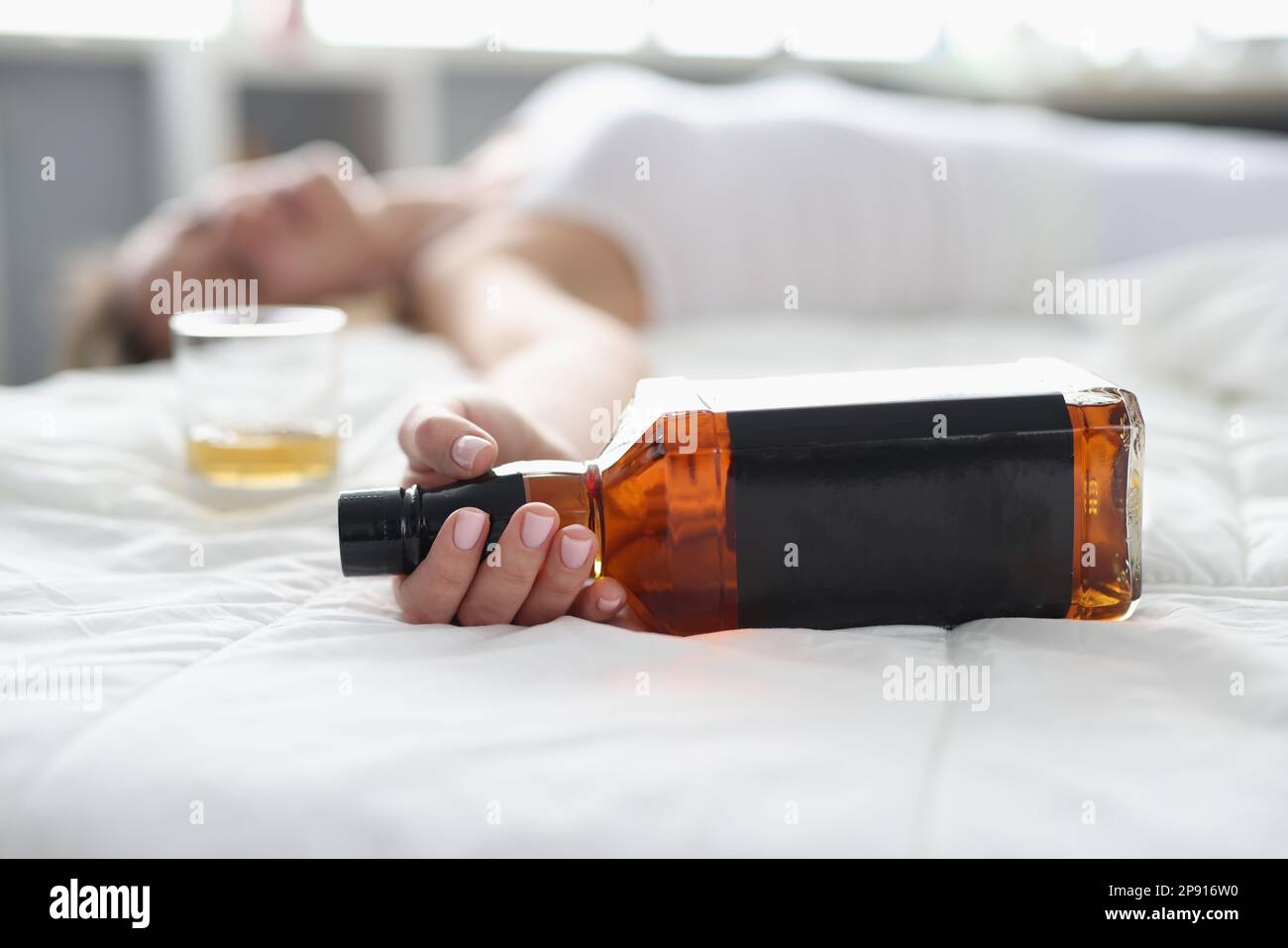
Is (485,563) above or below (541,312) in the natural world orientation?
below

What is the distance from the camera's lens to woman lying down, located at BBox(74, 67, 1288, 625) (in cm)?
135

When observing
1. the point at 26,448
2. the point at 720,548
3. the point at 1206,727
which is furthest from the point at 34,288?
the point at 1206,727

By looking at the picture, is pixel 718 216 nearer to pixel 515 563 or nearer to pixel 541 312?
pixel 541 312

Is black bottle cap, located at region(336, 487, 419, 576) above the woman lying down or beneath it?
beneath

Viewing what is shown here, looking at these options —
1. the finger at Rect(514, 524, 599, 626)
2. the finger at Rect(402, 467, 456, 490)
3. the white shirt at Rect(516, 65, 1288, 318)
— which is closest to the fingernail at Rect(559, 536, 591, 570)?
the finger at Rect(514, 524, 599, 626)

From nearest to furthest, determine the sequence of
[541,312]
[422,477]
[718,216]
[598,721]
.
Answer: [598,721]
[422,477]
[541,312]
[718,216]

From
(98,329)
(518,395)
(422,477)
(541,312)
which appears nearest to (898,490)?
(422,477)

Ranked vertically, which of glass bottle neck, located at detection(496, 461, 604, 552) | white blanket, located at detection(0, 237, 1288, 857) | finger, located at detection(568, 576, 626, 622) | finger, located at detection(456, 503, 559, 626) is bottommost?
white blanket, located at detection(0, 237, 1288, 857)

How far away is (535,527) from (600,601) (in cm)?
5

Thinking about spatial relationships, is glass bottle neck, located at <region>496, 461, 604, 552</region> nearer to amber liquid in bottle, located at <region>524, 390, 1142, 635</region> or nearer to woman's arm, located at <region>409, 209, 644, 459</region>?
amber liquid in bottle, located at <region>524, 390, 1142, 635</region>

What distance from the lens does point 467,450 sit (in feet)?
1.63

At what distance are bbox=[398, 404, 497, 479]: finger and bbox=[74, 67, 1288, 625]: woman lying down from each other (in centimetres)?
77
